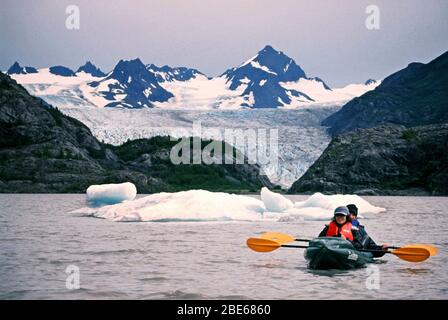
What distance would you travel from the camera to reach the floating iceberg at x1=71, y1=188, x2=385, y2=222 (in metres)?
46.3

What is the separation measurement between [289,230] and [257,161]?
11925 centimetres

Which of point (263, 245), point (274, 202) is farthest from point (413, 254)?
point (274, 202)

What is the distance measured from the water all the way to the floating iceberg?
6468 millimetres

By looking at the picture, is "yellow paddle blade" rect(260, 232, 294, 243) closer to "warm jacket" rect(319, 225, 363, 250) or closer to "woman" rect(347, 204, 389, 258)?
"warm jacket" rect(319, 225, 363, 250)

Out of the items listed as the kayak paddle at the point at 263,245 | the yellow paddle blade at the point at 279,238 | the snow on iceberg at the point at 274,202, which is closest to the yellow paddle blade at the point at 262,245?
the kayak paddle at the point at 263,245

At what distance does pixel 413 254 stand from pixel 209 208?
23918 millimetres

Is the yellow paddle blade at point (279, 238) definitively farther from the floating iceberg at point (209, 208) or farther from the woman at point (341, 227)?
the floating iceberg at point (209, 208)

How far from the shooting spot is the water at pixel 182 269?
1914 centimetres

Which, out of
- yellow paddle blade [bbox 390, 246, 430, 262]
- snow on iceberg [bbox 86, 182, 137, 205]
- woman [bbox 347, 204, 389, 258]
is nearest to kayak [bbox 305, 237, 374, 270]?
woman [bbox 347, 204, 389, 258]

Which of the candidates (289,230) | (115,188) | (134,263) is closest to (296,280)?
(134,263)

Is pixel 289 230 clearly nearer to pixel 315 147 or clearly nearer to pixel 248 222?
pixel 248 222

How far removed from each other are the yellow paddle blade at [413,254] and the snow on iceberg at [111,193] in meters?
30.5

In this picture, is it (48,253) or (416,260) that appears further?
(48,253)
